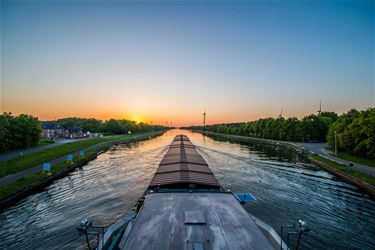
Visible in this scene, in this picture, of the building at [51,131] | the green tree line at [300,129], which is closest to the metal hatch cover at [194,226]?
the green tree line at [300,129]

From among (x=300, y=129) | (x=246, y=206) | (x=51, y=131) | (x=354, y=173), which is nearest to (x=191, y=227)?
(x=246, y=206)

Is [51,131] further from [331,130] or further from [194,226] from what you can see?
[331,130]

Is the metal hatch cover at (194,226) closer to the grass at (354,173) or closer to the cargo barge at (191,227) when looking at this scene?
the cargo barge at (191,227)

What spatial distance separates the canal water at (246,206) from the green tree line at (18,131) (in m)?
27.4

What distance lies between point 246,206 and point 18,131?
60.1 m

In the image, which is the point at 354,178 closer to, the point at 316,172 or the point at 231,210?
the point at 316,172

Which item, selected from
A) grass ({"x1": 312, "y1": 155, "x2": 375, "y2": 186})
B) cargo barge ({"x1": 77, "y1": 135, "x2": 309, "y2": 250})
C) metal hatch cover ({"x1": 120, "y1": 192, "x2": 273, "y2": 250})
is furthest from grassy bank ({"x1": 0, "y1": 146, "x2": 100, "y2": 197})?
grass ({"x1": 312, "y1": 155, "x2": 375, "y2": 186})

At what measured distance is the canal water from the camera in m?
13.9

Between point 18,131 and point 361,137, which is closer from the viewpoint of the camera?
point 361,137

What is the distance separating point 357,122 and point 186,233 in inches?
1975

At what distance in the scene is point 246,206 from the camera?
1886cm

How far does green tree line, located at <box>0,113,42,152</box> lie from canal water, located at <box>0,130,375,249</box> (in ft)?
89.7

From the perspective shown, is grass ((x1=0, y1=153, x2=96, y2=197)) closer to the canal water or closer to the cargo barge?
the canal water

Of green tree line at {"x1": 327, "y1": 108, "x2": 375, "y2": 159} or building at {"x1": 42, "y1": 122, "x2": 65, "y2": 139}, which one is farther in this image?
building at {"x1": 42, "y1": 122, "x2": 65, "y2": 139}
